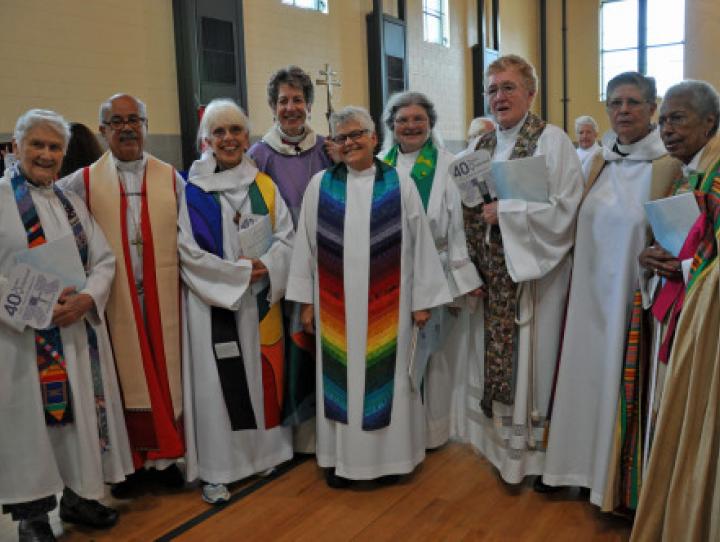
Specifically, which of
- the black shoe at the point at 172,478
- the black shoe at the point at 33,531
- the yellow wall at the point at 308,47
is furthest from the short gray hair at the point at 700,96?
the yellow wall at the point at 308,47

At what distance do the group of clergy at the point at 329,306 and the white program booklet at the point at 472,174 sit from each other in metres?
0.13

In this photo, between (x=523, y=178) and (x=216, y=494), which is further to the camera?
(x=216, y=494)

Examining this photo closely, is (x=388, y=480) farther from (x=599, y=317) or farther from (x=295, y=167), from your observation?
(x=295, y=167)

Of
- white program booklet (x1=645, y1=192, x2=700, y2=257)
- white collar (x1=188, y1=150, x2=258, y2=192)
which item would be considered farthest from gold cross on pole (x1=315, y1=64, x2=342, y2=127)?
white program booklet (x1=645, y1=192, x2=700, y2=257)

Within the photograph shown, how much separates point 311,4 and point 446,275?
17.0 ft

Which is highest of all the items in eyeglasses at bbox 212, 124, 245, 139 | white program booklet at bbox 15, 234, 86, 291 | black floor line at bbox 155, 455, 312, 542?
eyeglasses at bbox 212, 124, 245, 139

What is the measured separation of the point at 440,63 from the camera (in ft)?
32.3

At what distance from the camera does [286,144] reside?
3477mm

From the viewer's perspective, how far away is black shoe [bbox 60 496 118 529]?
2.89 m

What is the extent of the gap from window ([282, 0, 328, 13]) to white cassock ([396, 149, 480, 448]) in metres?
4.39

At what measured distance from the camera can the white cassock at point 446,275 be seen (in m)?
3.19

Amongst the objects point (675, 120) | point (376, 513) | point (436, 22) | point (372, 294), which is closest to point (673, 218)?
point (675, 120)

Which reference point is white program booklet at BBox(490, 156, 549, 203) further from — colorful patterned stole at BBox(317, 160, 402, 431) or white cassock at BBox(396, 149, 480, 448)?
colorful patterned stole at BBox(317, 160, 402, 431)

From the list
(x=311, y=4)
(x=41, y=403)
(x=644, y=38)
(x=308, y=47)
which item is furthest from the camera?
(x=644, y=38)
